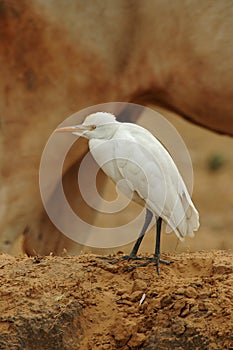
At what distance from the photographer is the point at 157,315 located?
3529 mm

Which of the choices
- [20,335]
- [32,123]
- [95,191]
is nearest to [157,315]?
[20,335]

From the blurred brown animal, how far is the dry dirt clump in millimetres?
2192

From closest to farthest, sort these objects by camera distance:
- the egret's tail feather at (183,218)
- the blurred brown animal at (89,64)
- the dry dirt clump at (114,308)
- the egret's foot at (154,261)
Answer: the dry dirt clump at (114,308) < the egret's foot at (154,261) < the egret's tail feather at (183,218) < the blurred brown animal at (89,64)

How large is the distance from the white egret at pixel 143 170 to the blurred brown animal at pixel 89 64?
1928mm

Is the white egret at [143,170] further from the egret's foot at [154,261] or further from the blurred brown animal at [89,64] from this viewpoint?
the blurred brown animal at [89,64]

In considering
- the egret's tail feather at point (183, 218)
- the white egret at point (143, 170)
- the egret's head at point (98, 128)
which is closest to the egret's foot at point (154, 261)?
the white egret at point (143, 170)

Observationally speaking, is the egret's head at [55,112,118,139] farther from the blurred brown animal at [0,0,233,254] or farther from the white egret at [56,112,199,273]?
the blurred brown animal at [0,0,233,254]

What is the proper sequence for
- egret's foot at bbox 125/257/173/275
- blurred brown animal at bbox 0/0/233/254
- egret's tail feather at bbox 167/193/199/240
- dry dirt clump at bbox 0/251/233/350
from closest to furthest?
dry dirt clump at bbox 0/251/233/350 < egret's foot at bbox 125/257/173/275 < egret's tail feather at bbox 167/193/199/240 < blurred brown animal at bbox 0/0/233/254

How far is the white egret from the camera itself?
3.97 meters

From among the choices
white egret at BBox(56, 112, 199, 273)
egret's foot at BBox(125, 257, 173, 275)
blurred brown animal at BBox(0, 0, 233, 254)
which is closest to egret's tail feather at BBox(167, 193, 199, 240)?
white egret at BBox(56, 112, 199, 273)

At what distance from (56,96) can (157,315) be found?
2.71 metres

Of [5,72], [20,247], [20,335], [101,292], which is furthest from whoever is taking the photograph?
[20,247]

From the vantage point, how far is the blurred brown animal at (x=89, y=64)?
593 centimetres

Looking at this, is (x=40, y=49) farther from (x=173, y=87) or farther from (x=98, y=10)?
(x=173, y=87)
